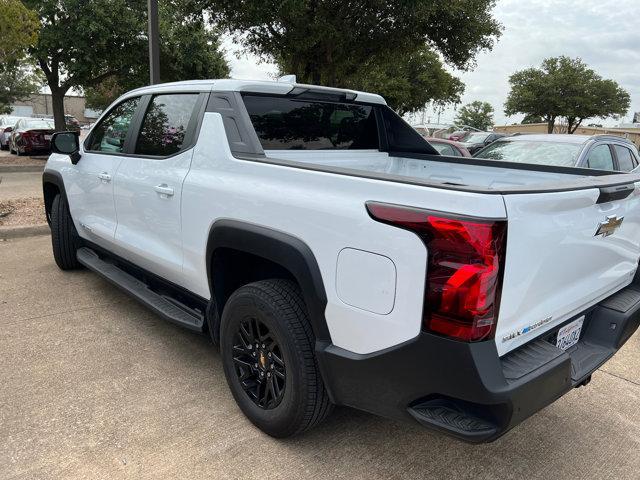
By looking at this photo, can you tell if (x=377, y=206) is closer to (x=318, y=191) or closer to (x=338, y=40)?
(x=318, y=191)

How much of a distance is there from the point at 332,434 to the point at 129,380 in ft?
4.31

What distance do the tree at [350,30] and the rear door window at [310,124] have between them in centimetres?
590

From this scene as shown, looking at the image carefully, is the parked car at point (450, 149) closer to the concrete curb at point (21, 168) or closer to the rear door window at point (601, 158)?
the rear door window at point (601, 158)

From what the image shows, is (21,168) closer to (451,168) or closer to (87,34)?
(87,34)

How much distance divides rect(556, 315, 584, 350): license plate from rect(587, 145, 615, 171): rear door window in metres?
4.95

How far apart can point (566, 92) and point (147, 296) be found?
41.0 metres

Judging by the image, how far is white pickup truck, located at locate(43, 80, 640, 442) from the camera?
184cm

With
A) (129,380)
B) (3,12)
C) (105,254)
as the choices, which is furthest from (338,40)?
(129,380)

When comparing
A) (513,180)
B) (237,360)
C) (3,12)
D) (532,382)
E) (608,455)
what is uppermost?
(3,12)

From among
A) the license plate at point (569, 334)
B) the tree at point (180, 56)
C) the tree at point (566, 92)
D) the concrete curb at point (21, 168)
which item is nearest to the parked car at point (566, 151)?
the license plate at point (569, 334)

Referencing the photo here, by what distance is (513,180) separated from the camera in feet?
10.7

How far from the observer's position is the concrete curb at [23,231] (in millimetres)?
6467

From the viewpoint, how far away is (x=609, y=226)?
2393 millimetres

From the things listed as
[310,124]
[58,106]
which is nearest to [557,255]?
[310,124]
